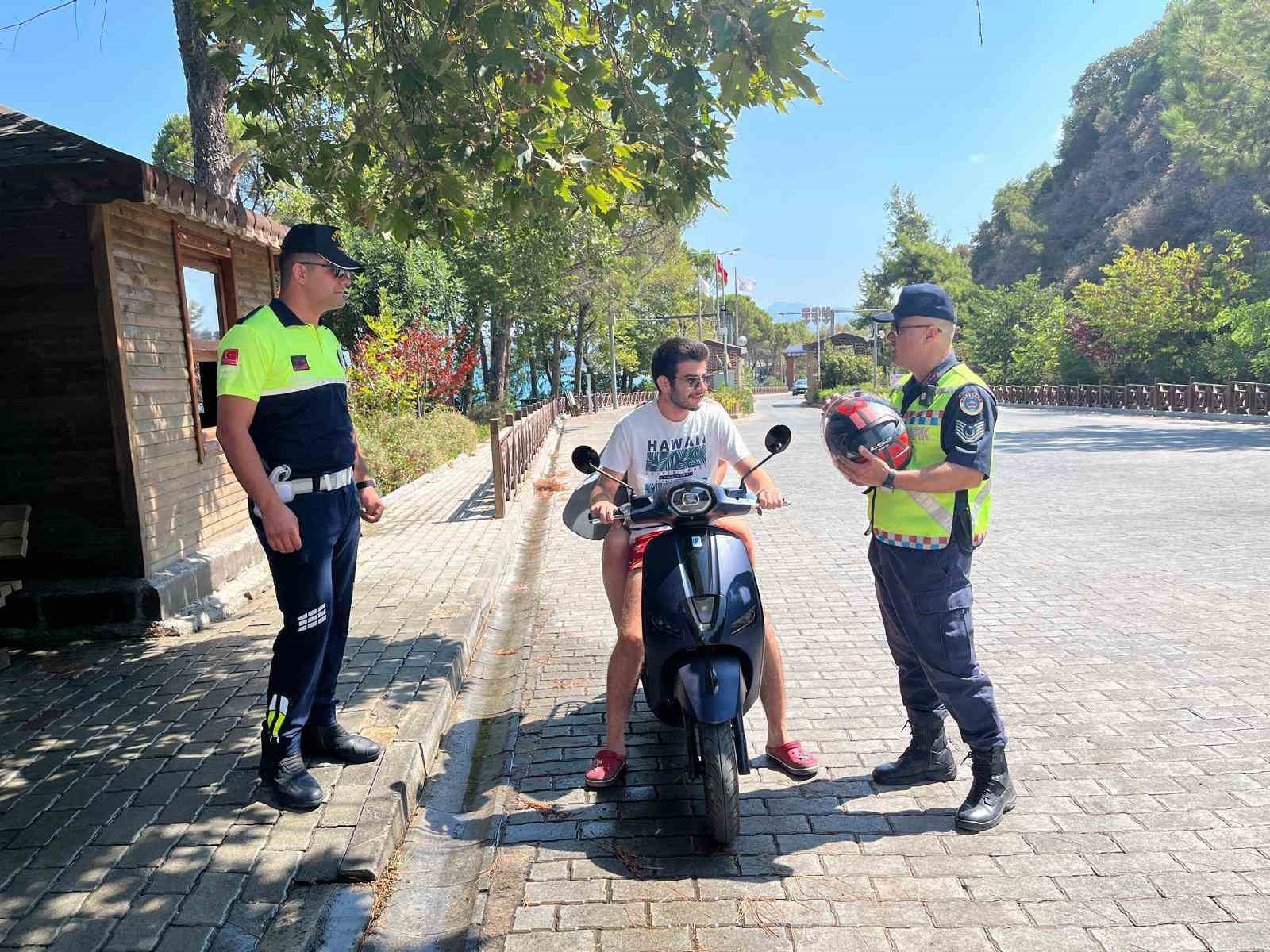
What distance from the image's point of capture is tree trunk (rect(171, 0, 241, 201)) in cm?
871

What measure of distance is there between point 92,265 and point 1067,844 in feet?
20.5

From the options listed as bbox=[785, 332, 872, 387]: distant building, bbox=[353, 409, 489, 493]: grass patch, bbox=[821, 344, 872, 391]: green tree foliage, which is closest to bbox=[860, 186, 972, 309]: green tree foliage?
bbox=[785, 332, 872, 387]: distant building

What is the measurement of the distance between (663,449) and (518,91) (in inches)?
90.7

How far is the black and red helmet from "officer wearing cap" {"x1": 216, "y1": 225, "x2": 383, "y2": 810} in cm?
195

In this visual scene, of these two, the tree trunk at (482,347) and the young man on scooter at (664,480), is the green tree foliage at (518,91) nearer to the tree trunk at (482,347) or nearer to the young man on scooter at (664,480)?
the young man on scooter at (664,480)

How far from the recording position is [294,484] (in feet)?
11.9

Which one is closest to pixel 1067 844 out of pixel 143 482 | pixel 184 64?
pixel 143 482

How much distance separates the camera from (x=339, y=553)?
153 inches

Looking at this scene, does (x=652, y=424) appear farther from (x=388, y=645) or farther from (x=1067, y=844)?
(x=388, y=645)

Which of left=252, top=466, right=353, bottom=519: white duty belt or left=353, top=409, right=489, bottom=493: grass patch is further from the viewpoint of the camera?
left=353, top=409, right=489, bottom=493: grass patch

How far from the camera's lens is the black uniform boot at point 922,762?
3.79 metres

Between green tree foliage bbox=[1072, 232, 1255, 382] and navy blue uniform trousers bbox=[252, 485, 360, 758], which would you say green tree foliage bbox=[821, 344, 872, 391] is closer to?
Answer: green tree foliage bbox=[1072, 232, 1255, 382]

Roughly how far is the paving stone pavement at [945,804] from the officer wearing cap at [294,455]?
0.92m

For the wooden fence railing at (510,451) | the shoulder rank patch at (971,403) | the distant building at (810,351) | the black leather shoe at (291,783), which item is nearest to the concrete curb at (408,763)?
the black leather shoe at (291,783)
